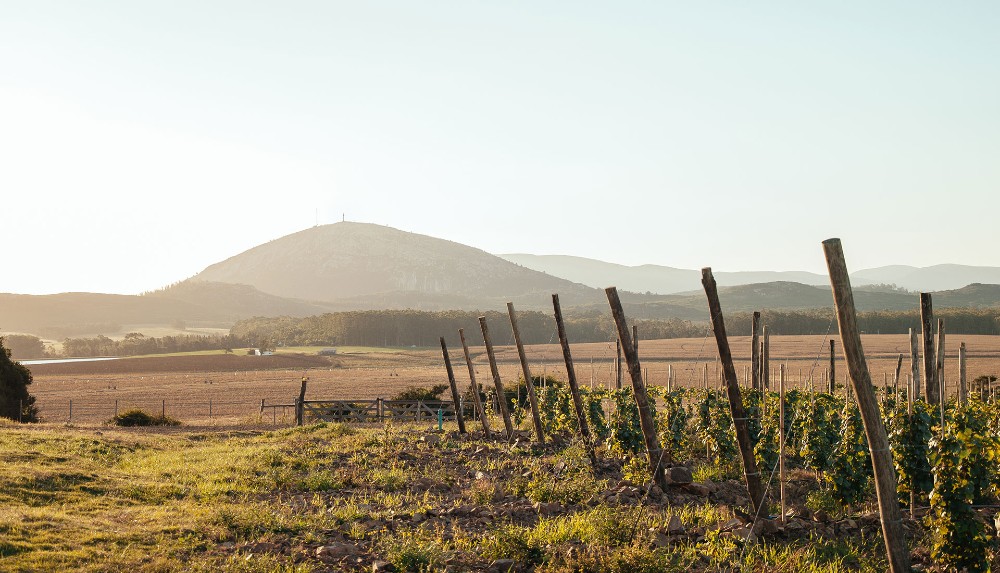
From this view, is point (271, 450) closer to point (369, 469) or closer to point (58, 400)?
point (369, 469)

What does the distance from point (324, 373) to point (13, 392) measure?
49.1m

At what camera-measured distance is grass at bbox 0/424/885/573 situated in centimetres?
762

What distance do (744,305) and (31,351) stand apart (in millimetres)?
156142

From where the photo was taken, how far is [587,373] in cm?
6438

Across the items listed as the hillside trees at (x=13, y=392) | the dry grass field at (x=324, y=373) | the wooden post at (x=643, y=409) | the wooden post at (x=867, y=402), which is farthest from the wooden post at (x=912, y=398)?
the hillside trees at (x=13, y=392)

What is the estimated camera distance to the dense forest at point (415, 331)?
114250 mm

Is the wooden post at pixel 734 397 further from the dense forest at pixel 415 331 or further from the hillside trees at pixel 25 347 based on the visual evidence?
the hillside trees at pixel 25 347

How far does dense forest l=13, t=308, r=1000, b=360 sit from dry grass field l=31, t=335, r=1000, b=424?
14825 mm

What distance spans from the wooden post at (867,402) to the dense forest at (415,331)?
4221 inches

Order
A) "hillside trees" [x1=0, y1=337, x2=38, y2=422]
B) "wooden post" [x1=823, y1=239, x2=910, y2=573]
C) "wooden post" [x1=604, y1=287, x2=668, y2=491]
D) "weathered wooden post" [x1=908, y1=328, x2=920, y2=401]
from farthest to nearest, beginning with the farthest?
"hillside trees" [x1=0, y1=337, x2=38, y2=422], "weathered wooden post" [x1=908, y1=328, x2=920, y2=401], "wooden post" [x1=604, y1=287, x2=668, y2=491], "wooden post" [x1=823, y1=239, x2=910, y2=573]

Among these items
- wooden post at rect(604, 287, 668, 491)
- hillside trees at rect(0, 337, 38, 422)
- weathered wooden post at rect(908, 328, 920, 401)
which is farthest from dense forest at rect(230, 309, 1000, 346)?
wooden post at rect(604, 287, 668, 491)

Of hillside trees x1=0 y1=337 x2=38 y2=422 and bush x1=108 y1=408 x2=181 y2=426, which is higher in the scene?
hillside trees x1=0 y1=337 x2=38 y2=422

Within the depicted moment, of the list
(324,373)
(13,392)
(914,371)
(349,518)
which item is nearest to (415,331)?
(324,373)

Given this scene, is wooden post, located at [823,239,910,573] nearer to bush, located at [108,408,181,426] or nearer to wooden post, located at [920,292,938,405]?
wooden post, located at [920,292,938,405]
